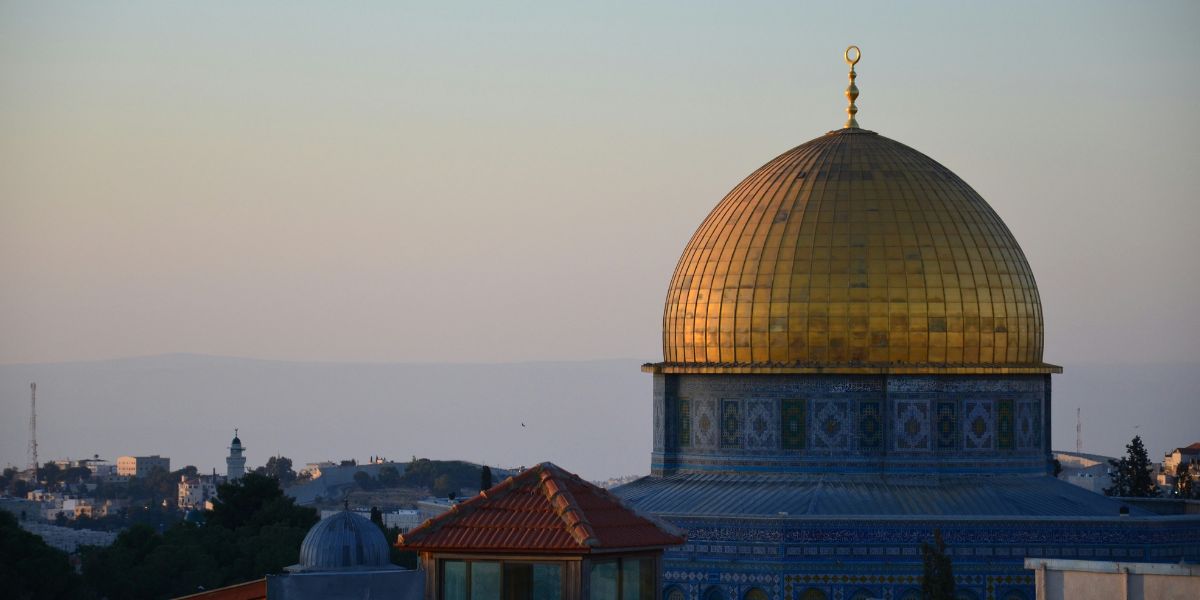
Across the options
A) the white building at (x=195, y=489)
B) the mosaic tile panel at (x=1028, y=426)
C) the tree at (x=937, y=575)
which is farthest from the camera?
the white building at (x=195, y=489)

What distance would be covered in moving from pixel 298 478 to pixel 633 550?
106798mm

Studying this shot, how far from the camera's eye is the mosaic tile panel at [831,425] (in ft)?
119

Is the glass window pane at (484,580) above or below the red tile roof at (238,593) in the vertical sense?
above

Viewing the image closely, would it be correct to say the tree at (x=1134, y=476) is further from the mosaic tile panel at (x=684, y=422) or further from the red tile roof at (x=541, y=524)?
the red tile roof at (x=541, y=524)

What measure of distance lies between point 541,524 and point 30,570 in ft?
73.5

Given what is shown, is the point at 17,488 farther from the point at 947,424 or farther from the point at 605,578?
the point at 605,578

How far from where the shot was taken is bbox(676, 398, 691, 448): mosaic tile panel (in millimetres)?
37750

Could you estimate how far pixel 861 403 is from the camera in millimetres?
36312

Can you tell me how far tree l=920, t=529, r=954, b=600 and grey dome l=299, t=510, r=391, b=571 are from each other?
713cm

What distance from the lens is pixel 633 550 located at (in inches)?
907

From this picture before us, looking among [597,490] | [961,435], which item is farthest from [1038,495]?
[597,490]

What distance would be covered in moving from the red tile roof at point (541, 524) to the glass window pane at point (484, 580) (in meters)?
0.17

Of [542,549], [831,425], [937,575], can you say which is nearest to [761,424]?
[831,425]

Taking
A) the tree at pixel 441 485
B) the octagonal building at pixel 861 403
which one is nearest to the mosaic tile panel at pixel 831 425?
the octagonal building at pixel 861 403
